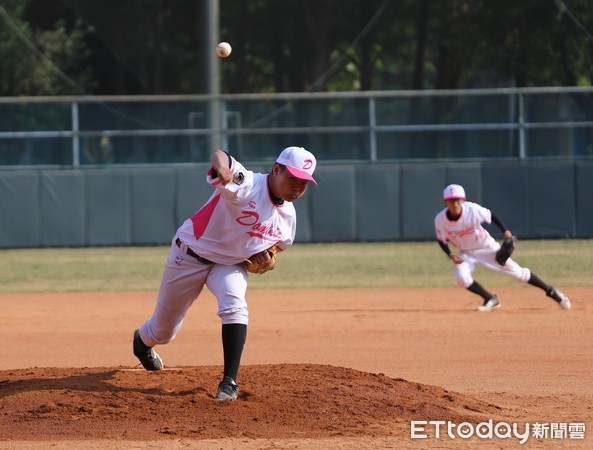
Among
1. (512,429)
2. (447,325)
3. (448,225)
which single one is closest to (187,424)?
(512,429)

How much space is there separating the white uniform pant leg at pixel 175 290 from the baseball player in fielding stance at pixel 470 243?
17.8 ft

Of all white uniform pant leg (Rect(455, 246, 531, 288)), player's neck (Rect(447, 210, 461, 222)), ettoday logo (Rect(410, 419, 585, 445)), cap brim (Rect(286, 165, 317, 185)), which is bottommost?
ettoday logo (Rect(410, 419, 585, 445))

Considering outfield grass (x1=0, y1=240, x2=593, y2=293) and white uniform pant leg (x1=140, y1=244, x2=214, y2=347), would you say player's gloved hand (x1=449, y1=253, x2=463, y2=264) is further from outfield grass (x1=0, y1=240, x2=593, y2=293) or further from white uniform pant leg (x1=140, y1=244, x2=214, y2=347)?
white uniform pant leg (x1=140, y1=244, x2=214, y2=347)

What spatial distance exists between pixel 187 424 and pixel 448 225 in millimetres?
6391

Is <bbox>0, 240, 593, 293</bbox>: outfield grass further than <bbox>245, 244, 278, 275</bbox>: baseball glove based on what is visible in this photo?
Yes

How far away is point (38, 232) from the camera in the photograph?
20.0 metres

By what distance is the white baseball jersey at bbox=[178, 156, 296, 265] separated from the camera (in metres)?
5.81

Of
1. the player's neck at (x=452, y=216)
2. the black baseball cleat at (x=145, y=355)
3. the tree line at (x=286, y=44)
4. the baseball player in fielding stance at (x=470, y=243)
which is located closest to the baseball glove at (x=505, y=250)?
the baseball player in fielding stance at (x=470, y=243)

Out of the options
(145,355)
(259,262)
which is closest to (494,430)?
(259,262)

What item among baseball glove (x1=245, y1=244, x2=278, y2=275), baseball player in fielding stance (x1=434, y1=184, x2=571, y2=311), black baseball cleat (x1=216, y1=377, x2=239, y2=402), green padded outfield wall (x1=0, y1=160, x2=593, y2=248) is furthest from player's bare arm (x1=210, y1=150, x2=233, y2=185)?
green padded outfield wall (x1=0, y1=160, x2=593, y2=248)

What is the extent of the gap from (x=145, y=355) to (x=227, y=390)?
1064 millimetres

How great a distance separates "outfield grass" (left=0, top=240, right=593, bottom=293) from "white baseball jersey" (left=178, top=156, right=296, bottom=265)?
8044 millimetres

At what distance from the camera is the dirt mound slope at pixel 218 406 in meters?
5.60

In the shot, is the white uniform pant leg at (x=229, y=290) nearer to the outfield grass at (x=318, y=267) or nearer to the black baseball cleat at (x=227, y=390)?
the black baseball cleat at (x=227, y=390)
